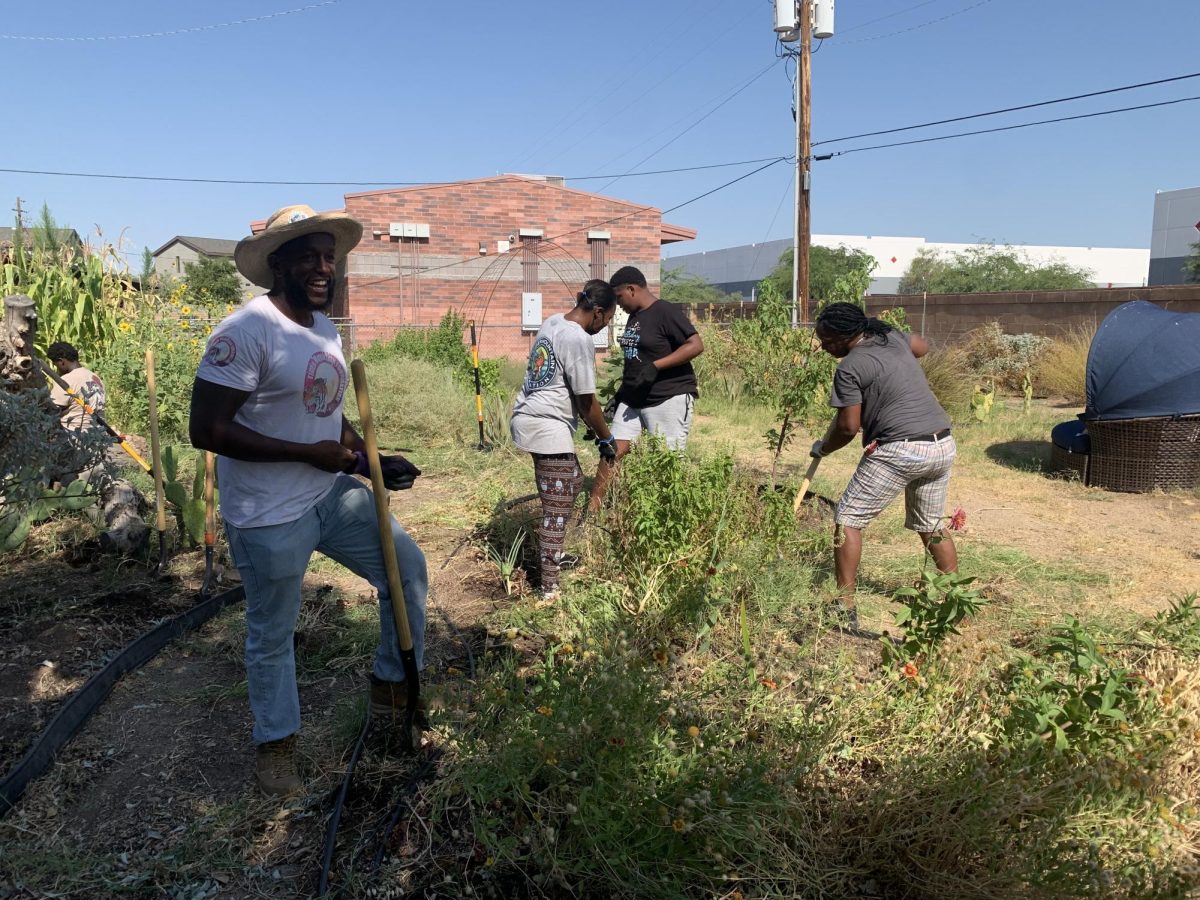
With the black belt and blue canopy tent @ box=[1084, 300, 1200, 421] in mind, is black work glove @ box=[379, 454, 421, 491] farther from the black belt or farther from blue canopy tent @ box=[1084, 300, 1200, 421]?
blue canopy tent @ box=[1084, 300, 1200, 421]

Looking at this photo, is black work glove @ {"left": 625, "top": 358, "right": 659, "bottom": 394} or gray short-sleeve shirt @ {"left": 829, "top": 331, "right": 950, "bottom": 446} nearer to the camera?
gray short-sleeve shirt @ {"left": 829, "top": 331, "right": 950, "bottom": 446}

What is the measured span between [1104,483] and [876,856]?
21.5 feet

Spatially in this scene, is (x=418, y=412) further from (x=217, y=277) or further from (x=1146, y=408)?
(x=217, y=277)

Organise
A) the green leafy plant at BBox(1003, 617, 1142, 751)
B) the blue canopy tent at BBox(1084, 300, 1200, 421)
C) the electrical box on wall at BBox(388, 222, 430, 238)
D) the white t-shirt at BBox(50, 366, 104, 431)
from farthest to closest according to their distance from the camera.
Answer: the electrical box on wall at BBox(388, 222, 430, 238)
the blue canopy tent at BBox(1084, 300, 1200, 421)
the white t-shirt at BBox(50, 366, 104, 431)
the green leafy plant at BBox(1003, 617, 1142, 751)

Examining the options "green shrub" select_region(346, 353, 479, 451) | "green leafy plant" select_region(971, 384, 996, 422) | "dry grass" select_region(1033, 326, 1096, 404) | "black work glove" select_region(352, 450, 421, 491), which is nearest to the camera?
"black work glove" select_region(352, 450, 421, 491)

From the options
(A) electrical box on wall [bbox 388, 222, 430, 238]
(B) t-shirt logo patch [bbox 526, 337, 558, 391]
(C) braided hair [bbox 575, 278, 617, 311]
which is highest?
(A) electrical box on wall [bbox 388, 222, 430, 238]

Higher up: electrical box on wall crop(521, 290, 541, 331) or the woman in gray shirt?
electrical box on wall crop(521, 290, 541, 331)

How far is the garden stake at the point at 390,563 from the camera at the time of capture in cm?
281

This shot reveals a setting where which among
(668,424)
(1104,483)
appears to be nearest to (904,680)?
(668,424)

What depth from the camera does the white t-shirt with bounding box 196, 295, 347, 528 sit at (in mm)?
2541

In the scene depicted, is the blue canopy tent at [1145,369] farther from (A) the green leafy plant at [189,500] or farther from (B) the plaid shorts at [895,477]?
(A) the green leafy plant at [189,500]

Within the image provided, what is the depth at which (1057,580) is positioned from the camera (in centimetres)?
506

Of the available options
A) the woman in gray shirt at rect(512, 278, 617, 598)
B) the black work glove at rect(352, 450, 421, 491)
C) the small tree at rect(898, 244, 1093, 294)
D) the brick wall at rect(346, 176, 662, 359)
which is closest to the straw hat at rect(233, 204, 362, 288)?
the black work glove at rect(352, 450, 421, 491)

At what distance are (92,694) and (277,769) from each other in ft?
3.54
